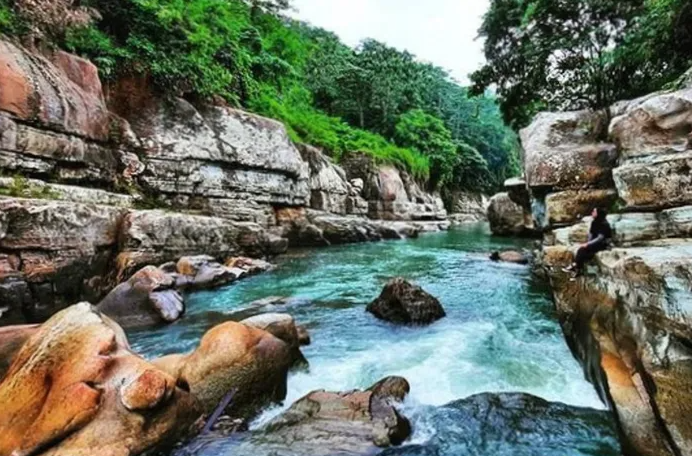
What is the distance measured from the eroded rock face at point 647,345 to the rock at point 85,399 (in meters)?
4.04

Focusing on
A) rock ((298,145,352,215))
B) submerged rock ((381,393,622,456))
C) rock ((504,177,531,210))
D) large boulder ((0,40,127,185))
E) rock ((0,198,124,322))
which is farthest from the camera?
rock ((298,145,352,215))

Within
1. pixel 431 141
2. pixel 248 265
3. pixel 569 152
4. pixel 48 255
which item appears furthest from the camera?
pixel 431 141

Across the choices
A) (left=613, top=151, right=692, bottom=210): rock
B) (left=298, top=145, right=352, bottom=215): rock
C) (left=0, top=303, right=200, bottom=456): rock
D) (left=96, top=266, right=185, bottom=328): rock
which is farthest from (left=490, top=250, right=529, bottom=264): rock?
(left=0, top=303, right=200, bottom=456): rock

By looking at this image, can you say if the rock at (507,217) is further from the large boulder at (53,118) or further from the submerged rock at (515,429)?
the large boulder at (53,118)

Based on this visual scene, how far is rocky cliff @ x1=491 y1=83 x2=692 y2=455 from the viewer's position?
3.11 meters

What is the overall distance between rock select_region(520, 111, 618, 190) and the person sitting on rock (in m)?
3.35

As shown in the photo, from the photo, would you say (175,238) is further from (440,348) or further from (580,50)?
(580,50)

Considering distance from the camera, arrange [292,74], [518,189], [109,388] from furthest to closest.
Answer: [292,74] → [518,189] → [109,388]

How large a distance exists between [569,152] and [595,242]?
4.28 meters

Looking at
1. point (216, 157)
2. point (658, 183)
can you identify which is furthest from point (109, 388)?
point (216, 157)

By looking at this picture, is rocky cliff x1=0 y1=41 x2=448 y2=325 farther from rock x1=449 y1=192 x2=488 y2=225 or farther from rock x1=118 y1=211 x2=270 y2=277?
rock x1=449 y1=192 x2=488 y2=225

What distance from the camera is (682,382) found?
2.99m

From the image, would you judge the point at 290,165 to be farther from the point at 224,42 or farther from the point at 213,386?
the point at 213,386

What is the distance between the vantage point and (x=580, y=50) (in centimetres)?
1337
